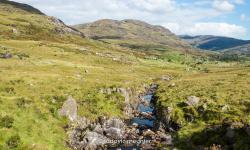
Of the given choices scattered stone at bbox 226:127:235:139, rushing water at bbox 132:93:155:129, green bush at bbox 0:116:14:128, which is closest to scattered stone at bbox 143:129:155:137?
rushing water at bbox 132:93:155:129

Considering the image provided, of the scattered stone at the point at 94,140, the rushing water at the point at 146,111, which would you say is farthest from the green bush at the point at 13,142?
the rushing water at the point at 146,111

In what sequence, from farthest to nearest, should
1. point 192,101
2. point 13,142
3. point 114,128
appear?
point 192,101, point 114,128, point 13,142

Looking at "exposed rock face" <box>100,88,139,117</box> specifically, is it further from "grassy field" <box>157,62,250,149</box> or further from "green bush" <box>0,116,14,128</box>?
"green bush" <box>0,116,14,128</box>

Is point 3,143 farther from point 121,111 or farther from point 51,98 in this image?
point 121,111

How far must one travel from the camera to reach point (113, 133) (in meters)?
50.7

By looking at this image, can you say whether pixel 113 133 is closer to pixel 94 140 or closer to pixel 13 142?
pixel 94 140

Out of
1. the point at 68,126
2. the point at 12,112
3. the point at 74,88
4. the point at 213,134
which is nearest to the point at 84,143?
the point at 68,126

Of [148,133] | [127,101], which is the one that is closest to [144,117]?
[127,101]

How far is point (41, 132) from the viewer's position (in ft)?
141

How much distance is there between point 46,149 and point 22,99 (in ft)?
41.9

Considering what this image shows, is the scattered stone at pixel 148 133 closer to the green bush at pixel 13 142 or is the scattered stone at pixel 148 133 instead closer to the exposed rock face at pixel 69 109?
the exposed rock face at pixel 69 109

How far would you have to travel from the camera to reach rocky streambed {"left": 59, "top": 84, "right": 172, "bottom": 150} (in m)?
45.8

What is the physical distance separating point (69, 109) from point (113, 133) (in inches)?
284

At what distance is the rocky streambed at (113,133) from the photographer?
150 feet
